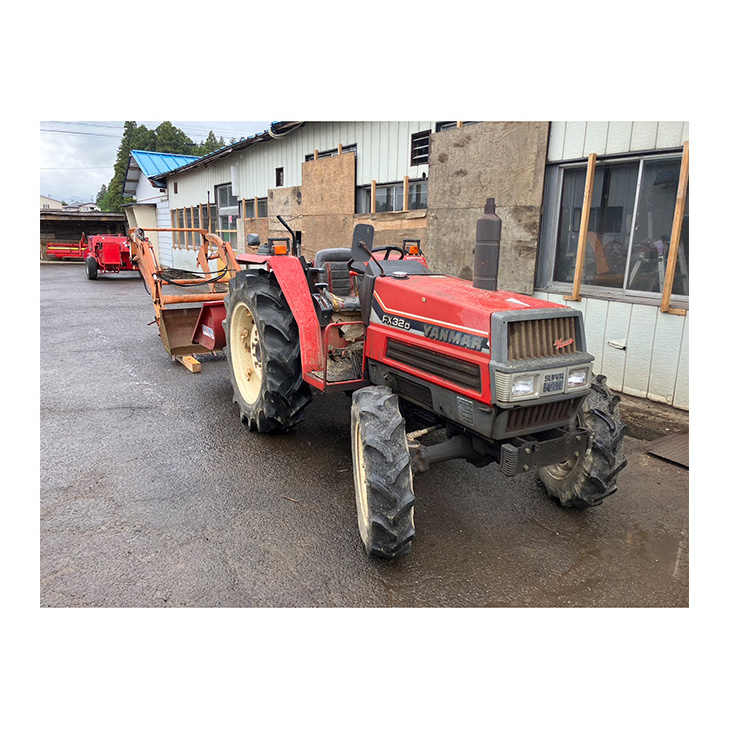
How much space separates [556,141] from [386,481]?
481cm

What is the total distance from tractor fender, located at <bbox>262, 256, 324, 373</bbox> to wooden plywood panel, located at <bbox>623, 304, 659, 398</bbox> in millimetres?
3383

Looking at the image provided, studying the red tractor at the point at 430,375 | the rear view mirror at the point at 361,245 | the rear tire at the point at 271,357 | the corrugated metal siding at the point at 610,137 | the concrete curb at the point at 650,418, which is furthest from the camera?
the corrugated metal siding at the point at 610,137

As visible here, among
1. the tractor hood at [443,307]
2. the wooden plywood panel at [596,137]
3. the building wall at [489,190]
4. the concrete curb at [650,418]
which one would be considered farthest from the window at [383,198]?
the tractor hood at [443,307]

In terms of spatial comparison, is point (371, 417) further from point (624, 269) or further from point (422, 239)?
point (422, 239)

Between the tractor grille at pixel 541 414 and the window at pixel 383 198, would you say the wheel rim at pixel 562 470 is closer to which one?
the tractor grille at pixel 541 414

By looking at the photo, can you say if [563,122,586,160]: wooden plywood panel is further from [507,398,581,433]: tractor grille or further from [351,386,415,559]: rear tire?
[351,386,415,559]: rear tire

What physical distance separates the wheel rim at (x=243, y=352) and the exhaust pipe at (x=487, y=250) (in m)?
2.50

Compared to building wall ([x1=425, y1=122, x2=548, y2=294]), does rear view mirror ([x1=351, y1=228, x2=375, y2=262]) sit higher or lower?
lower

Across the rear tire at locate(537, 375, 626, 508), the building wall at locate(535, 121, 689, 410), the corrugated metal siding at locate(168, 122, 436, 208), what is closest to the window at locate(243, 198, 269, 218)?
the corrugated metal siding at locate(168, 122, 436, 208)

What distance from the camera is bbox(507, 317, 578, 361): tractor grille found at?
276 cm

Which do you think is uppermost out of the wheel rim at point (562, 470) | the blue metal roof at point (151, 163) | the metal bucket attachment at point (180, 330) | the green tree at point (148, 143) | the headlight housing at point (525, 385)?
the green tree at point (148, 143)

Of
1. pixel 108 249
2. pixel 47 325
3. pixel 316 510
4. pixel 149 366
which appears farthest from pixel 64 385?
pixel 108 249

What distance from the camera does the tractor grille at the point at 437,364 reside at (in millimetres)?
2887

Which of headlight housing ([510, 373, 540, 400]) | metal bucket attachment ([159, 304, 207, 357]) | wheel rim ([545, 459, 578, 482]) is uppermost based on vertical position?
headlight housing ([510, 373, 540, 400])
